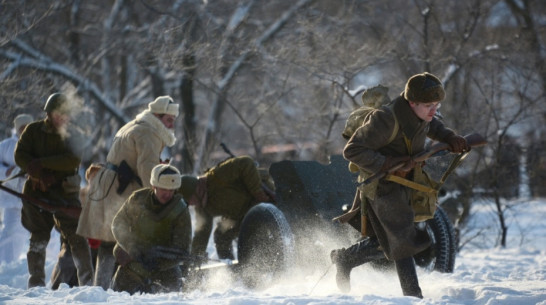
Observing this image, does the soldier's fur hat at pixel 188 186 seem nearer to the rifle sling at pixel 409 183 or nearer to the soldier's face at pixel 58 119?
the soldier's face at pixel 58 119

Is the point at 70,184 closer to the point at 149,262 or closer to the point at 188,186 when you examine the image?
the point at 188,186

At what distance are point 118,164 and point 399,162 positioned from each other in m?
2.89

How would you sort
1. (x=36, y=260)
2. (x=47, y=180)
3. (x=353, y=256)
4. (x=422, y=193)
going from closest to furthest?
(x=422, y=193) < (x=353, y=256) < (x=47, y=180) < (x=36, y=260)

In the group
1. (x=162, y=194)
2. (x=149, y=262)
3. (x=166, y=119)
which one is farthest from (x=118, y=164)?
(x=149, y=262)

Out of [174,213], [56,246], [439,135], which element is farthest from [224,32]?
[439,135]

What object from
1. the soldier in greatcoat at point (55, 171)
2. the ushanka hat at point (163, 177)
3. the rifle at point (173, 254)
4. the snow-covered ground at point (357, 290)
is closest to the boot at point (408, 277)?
the snow-covered ground at point (357, 290)

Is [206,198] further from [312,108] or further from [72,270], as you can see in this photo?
[312,108]

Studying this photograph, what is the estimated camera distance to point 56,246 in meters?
11.4

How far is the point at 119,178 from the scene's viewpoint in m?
7.79

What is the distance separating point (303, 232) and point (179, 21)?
869cm

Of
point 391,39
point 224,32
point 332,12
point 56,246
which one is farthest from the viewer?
point 332,12

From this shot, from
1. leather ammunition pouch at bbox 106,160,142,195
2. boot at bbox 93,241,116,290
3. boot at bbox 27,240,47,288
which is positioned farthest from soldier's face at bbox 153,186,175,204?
boot at bbox 27,240,47,288

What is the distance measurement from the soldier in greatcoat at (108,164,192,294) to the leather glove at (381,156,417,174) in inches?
80.2

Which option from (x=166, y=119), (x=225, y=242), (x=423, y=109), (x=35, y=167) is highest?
(x=166, y=119)
